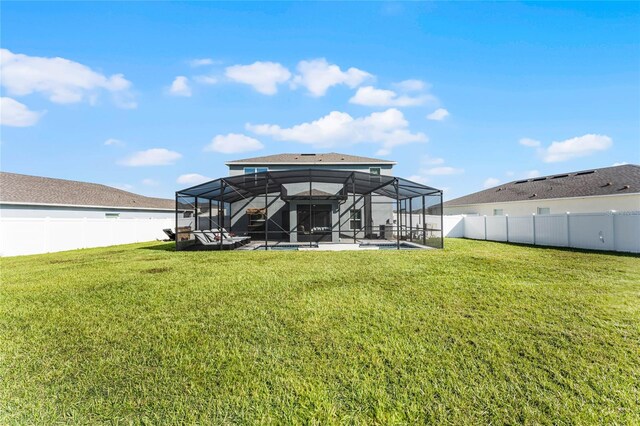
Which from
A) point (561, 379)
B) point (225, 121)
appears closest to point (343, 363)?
point (561, 379)

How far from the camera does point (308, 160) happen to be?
24.3m

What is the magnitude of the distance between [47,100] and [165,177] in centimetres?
782

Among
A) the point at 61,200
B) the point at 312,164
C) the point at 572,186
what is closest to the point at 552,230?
the point at 572,186

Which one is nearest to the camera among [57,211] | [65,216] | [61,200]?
[57,211]

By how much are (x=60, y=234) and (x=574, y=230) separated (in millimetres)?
22407

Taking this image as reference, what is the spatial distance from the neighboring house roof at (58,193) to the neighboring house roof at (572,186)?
29264 mm

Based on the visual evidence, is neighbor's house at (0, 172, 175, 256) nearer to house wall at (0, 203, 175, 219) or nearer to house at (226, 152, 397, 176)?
house wall at (0, 203, 175, 219)

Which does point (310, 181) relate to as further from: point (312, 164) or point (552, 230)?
point (312, 164)

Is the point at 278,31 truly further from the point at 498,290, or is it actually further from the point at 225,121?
the point at 498,290

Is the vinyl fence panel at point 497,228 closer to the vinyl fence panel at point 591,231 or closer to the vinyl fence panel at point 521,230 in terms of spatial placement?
the vinyl fence panel at point 521,230

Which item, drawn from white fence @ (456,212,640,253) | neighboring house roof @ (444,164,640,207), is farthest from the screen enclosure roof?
neighboring house roof @ (444,164,640,207)

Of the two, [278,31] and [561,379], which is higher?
[278,31]

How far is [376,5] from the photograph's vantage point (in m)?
8.91

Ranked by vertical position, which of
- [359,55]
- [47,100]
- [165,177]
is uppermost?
[359,55]
